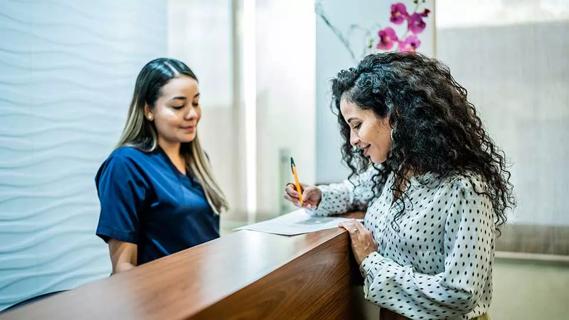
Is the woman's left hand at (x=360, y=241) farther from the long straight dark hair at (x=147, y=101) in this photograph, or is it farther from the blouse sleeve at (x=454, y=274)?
the long straight dark hair at (x=147, y=101)

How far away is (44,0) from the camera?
1.71 meters

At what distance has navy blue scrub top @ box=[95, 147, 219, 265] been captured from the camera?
4.52 feet

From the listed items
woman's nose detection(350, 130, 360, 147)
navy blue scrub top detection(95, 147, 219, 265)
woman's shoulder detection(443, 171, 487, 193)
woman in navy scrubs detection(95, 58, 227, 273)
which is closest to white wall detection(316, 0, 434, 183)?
woman in navy scrubs detection(95, 58, 227, 273)

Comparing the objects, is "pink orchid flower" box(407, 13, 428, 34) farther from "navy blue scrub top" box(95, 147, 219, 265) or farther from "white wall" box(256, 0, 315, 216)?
"navy blue scrub top" box(95, 147, 219, 265)

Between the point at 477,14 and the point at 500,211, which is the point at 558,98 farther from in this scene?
the point at 500,211

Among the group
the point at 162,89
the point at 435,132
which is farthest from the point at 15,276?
the point at 435,132

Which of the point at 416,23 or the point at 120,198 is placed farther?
the point at 416,23

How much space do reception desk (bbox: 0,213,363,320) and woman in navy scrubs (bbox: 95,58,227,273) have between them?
1.22 feet

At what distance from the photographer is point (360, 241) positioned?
1.19 metres

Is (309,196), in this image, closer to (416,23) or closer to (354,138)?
(354,138)

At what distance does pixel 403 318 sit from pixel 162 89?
3.22ft

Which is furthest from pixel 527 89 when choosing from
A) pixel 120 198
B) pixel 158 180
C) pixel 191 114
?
pixel 120 198

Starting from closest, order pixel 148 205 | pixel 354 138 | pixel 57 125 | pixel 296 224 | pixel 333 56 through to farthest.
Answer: pixel 354 138 < pixel 296 224 < pixel 148 205 < pixel 57 125 < pixel 333 56

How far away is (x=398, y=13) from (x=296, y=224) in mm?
949
